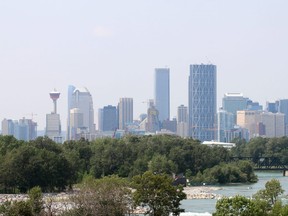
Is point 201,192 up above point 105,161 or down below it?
below

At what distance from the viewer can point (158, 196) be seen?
3512cm

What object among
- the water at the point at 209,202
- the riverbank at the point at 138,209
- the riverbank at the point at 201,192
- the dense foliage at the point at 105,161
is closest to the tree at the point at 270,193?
the water at the point at 209,202

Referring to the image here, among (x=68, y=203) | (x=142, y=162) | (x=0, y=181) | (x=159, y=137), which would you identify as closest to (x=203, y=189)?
(x=142, y=162)

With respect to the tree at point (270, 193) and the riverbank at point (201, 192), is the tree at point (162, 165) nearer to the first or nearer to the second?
the riverbank at point (201, 192)

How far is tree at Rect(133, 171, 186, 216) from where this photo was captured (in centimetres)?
3519

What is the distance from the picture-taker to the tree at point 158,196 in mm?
35188

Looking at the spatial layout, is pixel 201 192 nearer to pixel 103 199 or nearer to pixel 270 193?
pixel 270 193

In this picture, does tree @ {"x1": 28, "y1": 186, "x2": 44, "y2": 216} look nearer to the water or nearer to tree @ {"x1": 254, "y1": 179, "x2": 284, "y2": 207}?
the water

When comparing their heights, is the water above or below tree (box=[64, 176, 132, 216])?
below

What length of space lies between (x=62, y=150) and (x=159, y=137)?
15.6m

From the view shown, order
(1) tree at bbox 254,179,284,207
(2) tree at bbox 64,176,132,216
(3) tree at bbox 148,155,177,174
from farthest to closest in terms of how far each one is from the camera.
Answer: (3) tree at bbox 148,155,177,174, (1) tree at bbox 254,179,284,207, (2) tree at bbox 64,176,132,216

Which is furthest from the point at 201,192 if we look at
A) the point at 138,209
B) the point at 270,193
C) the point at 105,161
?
the point at 270,193

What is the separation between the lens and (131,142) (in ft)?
261

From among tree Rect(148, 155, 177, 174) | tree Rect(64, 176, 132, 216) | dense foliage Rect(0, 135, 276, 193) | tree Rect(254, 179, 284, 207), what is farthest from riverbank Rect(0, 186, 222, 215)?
tree Rect(254, 179, 284, 207)
